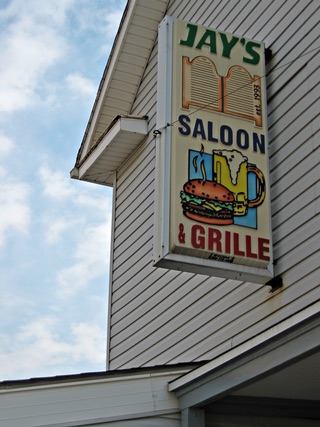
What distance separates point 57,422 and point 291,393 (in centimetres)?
229

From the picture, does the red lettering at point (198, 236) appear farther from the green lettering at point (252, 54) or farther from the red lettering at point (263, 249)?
the green lettering at point (252, 54)

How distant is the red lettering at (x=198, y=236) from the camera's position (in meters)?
8.01

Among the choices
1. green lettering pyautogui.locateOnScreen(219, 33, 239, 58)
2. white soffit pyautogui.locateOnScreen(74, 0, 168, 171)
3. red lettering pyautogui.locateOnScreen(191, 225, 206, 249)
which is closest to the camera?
red lettering pyautogui.locateOnScreen(191, 225, 206, 249)

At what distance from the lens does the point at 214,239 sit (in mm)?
8078

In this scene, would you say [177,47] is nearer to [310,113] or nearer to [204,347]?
[310,113]

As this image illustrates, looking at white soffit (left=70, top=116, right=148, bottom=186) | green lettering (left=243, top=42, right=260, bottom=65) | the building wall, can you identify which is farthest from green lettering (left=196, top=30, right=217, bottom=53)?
white soffit (left=70, top=116, right=148, bottom=186)

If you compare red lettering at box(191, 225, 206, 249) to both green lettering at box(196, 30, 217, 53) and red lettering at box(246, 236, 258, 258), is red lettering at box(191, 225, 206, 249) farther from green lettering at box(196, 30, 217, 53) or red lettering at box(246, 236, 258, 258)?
green lettering at box(196, 30, 217, 53)

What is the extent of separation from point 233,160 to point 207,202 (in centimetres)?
63

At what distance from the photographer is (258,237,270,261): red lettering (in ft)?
27.3

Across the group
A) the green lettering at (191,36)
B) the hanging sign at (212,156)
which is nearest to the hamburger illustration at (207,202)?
the hanging sign at (212,156)

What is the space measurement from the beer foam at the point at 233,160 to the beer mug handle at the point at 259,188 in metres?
0.14

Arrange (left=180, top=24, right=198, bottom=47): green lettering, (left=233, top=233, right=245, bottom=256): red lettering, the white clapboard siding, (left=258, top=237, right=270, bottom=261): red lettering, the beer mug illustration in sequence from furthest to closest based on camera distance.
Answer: (left=180, top=24, right=198, bottom=47): green lettering → the beer mug illustration → (left=258, top=237, right=270, bottom=261): red lettering → (left=233, top=233, right=245, bottom=256): red lettering → the white clapboard siding

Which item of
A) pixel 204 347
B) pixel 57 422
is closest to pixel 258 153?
pixel 204 347

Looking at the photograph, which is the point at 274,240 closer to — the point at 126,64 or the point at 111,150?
the point at 111,150
